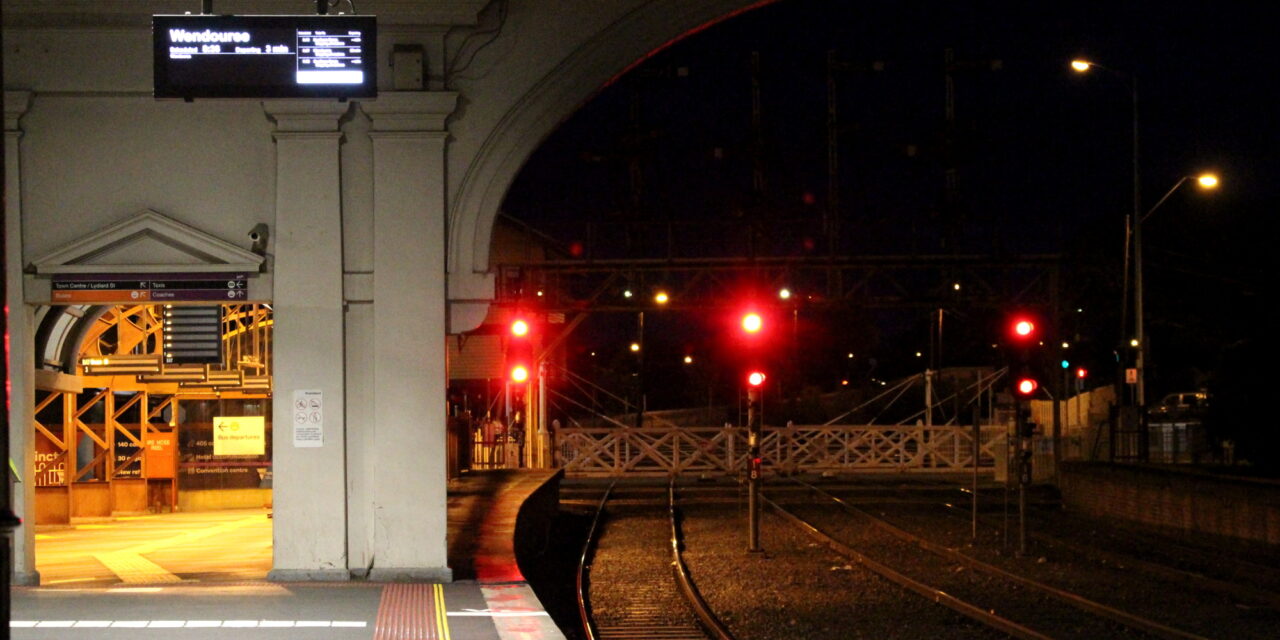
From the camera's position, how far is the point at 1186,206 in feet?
184

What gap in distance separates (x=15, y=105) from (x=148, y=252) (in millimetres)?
1746

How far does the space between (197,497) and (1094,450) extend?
21.2 m

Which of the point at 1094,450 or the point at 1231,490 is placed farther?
the point at 1094,450

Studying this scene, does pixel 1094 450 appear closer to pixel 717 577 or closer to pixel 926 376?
pixel 926 376

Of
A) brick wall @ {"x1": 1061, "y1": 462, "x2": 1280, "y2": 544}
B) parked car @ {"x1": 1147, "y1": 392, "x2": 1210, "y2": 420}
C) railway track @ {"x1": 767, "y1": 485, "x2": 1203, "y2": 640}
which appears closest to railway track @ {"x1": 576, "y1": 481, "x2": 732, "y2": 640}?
railway track @ {"x1": 767, "y1": 485, "x2": 1203, "y2": 640}

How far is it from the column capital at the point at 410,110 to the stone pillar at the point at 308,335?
309 millimetres

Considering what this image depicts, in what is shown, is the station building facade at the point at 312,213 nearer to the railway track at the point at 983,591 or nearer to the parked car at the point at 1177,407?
the railway track at the point at 983,591

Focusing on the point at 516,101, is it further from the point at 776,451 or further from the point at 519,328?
the point at 776,451

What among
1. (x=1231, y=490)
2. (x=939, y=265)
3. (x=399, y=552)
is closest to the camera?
(x=399, y=552)

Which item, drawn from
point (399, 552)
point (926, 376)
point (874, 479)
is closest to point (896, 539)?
point (399, 552)

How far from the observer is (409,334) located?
41.0 feet

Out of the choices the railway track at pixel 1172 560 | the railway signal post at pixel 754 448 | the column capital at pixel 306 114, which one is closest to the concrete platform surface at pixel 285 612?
the column capital at pixel 306 114

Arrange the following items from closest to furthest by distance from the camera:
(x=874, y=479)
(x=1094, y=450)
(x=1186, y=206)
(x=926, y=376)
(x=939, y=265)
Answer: (x=939, y=265)
(x=1094, y=450)
(x=874, y=479)
(x=926, y=376)
(x=1186, y=206)

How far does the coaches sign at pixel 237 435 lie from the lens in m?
24.5
